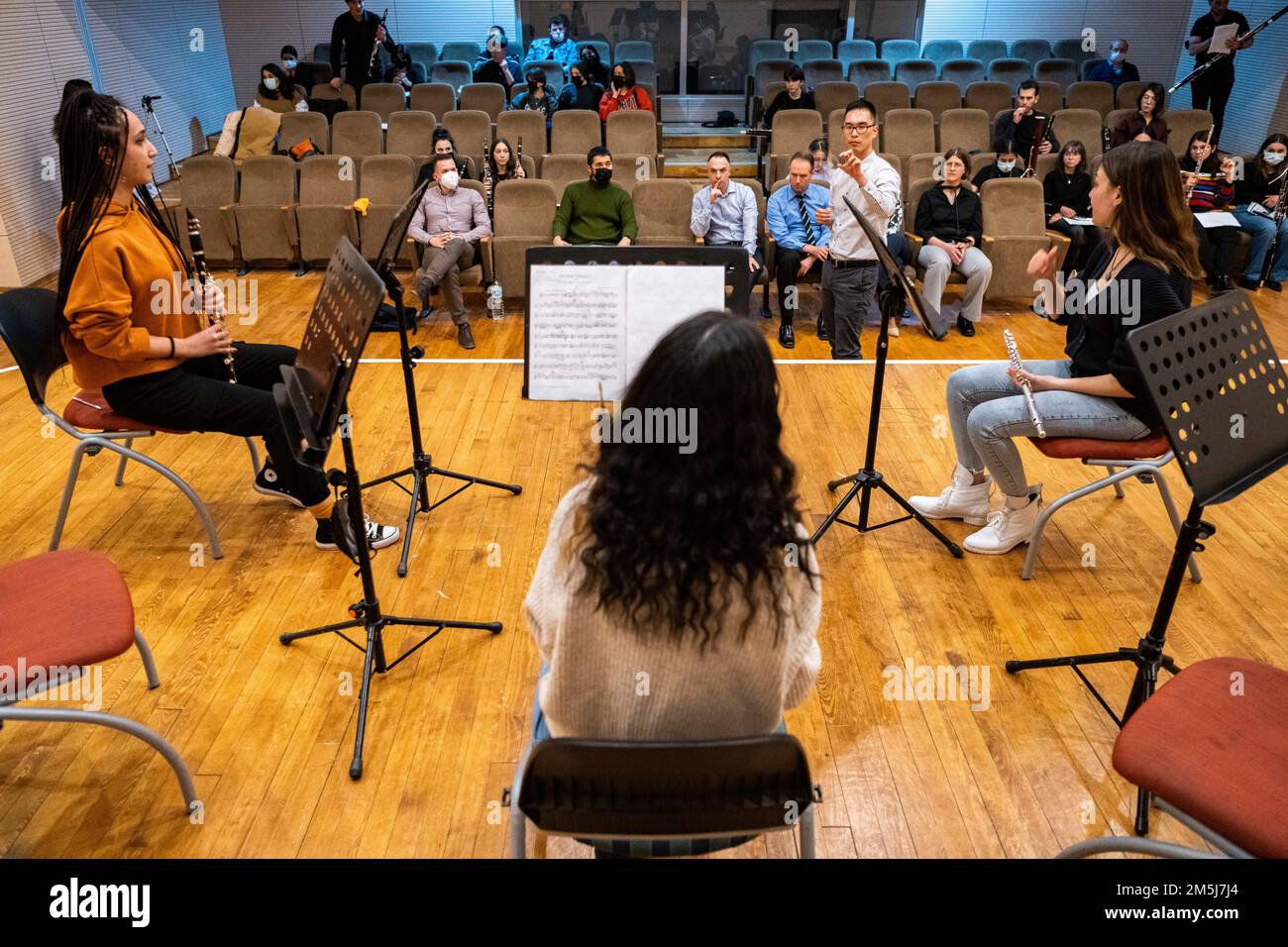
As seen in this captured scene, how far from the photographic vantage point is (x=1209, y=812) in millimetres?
1480

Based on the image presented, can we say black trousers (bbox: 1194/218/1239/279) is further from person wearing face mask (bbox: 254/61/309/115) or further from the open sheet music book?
person wearing face mask (bbox: 254/61/309/115)

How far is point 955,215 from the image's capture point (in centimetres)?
545

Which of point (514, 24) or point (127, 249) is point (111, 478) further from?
point (514, 24)

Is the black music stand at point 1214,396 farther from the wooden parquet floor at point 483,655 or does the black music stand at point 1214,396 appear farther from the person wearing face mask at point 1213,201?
the person wearing face mask at point 1213,201

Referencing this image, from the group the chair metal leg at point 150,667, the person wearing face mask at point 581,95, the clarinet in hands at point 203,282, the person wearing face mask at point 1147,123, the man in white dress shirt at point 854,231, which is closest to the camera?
the chair metal leg at point 150,667

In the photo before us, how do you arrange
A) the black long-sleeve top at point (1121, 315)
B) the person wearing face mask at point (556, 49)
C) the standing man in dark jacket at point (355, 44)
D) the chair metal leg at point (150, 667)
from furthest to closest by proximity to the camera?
the person wearing face mask at point (556, 49) → the standing man in dark jacket at point (355, 44) → the black long-sleeve top at point (1121, 315) → the chair metal leg at point (150, 667)

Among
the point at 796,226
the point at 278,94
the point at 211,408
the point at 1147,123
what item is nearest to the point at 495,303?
the point at 796,226

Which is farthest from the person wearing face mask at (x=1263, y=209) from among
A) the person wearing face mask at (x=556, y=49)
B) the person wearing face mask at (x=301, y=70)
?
the person wearing face mask at (x=301, y=70)

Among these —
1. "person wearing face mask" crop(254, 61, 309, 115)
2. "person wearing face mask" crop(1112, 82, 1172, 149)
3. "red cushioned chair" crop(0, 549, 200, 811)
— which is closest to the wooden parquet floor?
"red cushioned chair" crop(0, 549, 200, 811)

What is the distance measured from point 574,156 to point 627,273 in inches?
168

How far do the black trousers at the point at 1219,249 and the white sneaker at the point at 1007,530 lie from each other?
3.80m

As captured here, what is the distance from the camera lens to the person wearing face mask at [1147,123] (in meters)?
6.84

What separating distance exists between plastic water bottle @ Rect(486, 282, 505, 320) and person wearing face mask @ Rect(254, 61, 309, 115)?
3679mm

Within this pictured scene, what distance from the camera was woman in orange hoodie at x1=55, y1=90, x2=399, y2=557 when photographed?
8.59 feet
